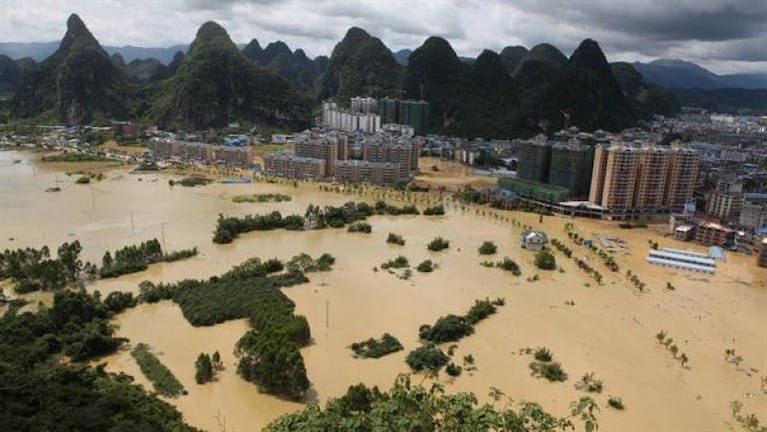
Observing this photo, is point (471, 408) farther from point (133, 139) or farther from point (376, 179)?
point (133, 139)

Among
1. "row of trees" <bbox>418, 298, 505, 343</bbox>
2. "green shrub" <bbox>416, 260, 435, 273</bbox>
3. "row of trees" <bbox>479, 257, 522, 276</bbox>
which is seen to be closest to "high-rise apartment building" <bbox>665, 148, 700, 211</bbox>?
"row of trees" <bbox>479, 257, 522, 276</bbox>

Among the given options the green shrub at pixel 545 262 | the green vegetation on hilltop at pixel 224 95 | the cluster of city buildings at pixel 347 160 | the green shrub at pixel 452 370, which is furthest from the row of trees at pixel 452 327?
the green vegetation on hilltop at pixel 224 95

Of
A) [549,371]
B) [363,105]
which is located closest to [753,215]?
[549,371]

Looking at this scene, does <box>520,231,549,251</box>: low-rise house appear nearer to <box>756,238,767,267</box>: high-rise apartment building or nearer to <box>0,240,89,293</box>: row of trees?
<box>756,238,767,267</box>: high-rise apartment building

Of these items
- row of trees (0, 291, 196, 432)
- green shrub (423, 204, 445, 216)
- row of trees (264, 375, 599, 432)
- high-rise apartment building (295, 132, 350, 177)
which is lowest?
green shrub (423, 204, 445, 216)

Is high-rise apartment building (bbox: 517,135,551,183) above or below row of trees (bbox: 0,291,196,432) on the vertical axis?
above

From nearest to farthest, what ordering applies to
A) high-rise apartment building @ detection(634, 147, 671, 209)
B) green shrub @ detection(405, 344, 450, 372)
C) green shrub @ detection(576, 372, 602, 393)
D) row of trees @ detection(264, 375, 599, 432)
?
1. row of trees @ detection(264, 375, 599, 432)
2. green shrub @ detection(576, 372, 602, 393)
3. green shrub @ detection(405, 344, 450, 372)
4. high-rise apartment building @ detection(634, 147, 671, 209)

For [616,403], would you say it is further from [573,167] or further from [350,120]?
[350,120]

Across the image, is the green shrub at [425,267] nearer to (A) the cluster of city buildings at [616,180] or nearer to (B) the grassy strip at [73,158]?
(A) the cluster of city buildings at [616,180]
